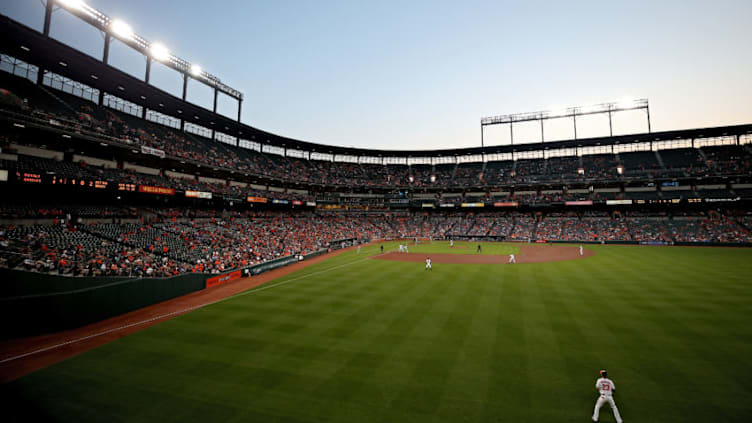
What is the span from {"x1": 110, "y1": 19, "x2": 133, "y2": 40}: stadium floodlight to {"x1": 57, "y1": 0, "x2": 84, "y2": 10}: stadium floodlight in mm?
2115

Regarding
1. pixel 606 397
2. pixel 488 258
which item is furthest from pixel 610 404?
pixel 488 258

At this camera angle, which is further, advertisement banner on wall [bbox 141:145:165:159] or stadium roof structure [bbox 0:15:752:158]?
advertisement banner on wall [bbox 141:145:165:159]

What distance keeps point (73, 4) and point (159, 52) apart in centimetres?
728

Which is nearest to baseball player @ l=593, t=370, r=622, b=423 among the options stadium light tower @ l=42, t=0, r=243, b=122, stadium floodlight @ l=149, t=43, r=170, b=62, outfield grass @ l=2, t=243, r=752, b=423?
outfield grass @ l=2, t=243, r=752, b=423

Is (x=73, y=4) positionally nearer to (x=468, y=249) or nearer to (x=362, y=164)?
(x=468, y=249)

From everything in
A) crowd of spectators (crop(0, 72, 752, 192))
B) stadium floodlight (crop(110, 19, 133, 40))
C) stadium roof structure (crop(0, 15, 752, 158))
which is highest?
stadium floodlight (crop(110, 19, 133, 40))

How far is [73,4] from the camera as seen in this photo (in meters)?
24.3

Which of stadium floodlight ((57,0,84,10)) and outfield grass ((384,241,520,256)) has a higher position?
stadium floodlight ((57,0,84,10))

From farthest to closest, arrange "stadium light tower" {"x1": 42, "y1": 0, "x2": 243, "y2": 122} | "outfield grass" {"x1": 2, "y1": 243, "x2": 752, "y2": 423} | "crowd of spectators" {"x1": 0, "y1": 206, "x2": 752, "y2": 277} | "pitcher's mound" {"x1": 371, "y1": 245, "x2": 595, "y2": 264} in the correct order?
"pitcher's mound" {"x1": 371, "y1": 245, "x2": 595, "y2": 264}
"stadium light tower" {"x1": 42, "y1": 0, "x2": 243, "y2": 122}
"crowd of spectators" {"x1": 0, "y1": 206, "x2": 752, "y2": 277}
"outfield grass" {"x1": 2, "y1": 243, "x2": 752, "y2": 423}

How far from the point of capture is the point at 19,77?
2433cm

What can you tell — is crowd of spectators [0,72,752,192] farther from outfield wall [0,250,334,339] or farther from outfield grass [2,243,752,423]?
outfield grass [2,243,752,423]

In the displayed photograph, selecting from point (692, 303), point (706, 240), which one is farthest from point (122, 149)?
point (706, 240)

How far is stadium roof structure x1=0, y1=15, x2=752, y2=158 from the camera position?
21.5 metres

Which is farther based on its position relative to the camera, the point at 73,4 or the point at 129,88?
the point at 129,88
